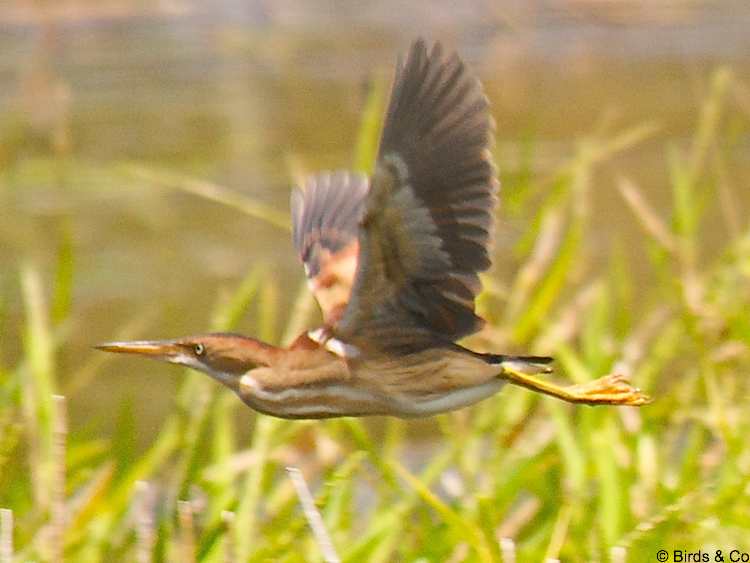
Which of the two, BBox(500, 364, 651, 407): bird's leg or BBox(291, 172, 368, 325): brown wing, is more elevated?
BBox(291, 172, 368, 325): brown wing

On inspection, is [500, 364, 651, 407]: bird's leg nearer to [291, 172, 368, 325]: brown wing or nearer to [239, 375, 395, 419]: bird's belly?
[239, 375, 395, 419]: bird's belly

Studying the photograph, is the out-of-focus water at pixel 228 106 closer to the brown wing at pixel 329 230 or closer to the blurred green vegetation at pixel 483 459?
the blurred green vegetation at pixel 483 459

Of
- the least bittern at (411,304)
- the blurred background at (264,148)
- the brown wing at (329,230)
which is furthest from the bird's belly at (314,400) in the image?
the blurred background at (264,148)

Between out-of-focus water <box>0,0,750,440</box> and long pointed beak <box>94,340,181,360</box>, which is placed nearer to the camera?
long pointed beak <box>94,340,181,360</box>

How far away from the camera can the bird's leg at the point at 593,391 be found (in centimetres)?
295

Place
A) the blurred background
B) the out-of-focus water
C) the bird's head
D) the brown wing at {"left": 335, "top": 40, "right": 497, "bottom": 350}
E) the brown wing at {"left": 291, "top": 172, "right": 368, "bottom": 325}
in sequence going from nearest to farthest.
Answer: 1. the brown wing at {"left": 335, "top": 40, "right": 497, "bottom": 350}
2. the bird's head
3. the brown wing at {"left": 291, "top": 172, "right": 368, "bottom": 325}
4. the blurred background
5. the out-of-focus water

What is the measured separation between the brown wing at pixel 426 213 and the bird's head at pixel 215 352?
13 cm

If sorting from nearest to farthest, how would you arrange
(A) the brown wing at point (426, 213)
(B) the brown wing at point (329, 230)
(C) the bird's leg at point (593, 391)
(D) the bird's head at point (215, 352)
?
(A) the brown wing at point (426, 213) < (D) the bird's head at point (215, 352) < (C) the bird's leg at point (593, 391) < (B) the brown wing at point (329, 230)

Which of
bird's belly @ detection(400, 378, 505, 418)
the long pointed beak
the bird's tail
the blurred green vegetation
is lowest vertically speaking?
the blurred green vegetation

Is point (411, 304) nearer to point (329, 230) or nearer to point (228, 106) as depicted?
point (329, 230)

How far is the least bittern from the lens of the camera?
2715mm

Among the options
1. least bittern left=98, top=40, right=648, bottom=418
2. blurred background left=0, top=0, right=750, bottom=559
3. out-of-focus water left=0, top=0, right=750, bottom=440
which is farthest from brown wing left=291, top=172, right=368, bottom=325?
out-of-focus water left=0, top=0, right=750, bottom=440

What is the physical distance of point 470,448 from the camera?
148 inches

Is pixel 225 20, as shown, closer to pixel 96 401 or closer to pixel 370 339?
pixel 96 401
